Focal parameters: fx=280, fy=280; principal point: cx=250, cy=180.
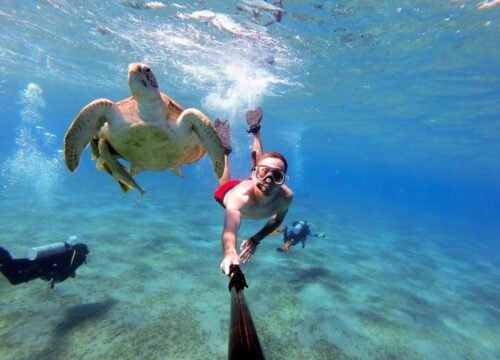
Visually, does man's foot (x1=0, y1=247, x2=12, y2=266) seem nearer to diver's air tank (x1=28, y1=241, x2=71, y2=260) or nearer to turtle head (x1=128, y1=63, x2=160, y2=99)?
diver's air tank (x1=28, y1=241, x2=71, y2=260)

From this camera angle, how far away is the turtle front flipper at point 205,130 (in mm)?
3650

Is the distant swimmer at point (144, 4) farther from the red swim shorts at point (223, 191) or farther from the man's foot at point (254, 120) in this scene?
the red swim shorts at point (223, 191)

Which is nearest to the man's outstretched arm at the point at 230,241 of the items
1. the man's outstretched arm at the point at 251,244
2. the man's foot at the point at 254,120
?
the man's outstretched arm at the point at 251,244

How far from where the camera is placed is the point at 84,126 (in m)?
3.56

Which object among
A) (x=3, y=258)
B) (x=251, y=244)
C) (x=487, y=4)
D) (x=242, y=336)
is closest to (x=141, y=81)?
(x=251, y=244)

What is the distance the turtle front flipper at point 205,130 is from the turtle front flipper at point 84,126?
881 mm

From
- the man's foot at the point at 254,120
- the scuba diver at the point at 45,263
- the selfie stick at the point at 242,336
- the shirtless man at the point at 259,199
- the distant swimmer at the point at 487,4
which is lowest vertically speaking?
the scuba diver at the point at 45,263

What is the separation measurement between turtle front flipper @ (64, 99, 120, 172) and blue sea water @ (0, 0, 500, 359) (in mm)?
3608

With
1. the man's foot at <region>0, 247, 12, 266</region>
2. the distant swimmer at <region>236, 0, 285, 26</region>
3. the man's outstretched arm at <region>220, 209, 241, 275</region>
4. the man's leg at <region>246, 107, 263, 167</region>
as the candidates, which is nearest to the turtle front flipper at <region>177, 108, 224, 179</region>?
the man's outstretched arm at <region>220, 209, 241, 275</region>

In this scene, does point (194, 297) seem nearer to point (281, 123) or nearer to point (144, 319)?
point (144, 319)

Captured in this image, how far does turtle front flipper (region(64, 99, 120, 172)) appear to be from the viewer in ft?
11.4

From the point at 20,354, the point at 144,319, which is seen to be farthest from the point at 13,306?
the point at 144,319

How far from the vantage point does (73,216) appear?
15336 millimetres

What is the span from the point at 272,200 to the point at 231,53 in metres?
15.3
